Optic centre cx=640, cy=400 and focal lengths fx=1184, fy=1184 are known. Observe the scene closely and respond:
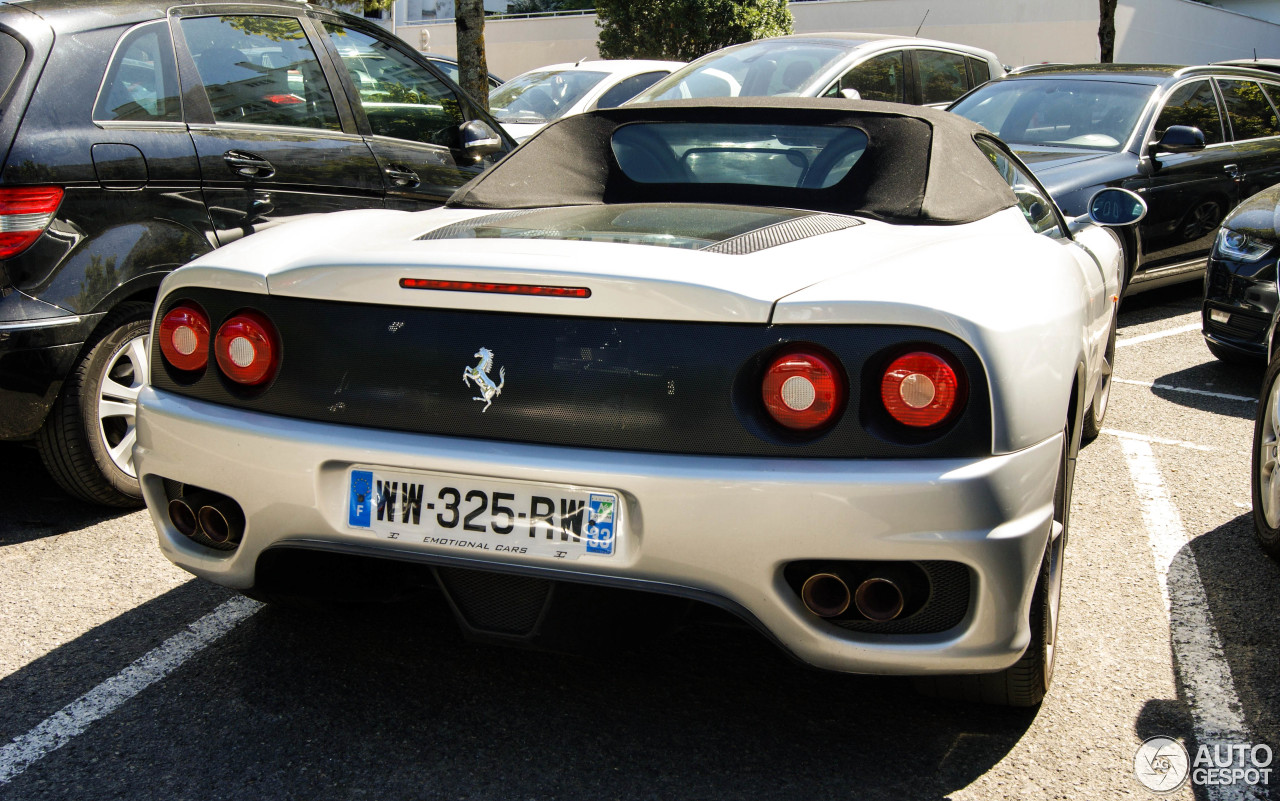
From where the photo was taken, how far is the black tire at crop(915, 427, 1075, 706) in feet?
8.40

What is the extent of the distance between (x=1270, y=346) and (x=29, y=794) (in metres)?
4.15

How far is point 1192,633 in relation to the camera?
3.28 metres

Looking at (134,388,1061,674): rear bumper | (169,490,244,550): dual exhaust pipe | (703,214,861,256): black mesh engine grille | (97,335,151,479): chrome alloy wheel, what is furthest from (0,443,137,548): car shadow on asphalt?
(703,214,861,256): black mesh engine grille

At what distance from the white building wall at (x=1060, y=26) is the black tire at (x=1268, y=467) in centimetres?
2959

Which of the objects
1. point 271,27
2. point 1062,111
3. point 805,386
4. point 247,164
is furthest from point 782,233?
point 1062,111

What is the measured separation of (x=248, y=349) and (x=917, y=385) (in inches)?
55.4

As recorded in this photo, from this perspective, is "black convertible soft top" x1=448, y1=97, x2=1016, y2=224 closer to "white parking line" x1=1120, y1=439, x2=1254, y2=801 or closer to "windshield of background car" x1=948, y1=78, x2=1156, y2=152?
"white parking line" x1=1120, y1=439, x2=1254, y2=801

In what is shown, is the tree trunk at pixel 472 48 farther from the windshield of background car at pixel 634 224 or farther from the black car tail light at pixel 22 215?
the windshield of background car at pixel 634 224

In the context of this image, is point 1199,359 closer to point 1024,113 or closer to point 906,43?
point 1024,113

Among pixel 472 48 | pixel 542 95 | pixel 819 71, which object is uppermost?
pixel 472 48

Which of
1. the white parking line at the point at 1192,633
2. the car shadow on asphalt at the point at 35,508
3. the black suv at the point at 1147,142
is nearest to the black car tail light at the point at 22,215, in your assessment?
the car shadow on asphalt at the point at 35,508

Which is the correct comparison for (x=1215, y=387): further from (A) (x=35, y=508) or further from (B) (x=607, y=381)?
(A) (x=35, y=508)
